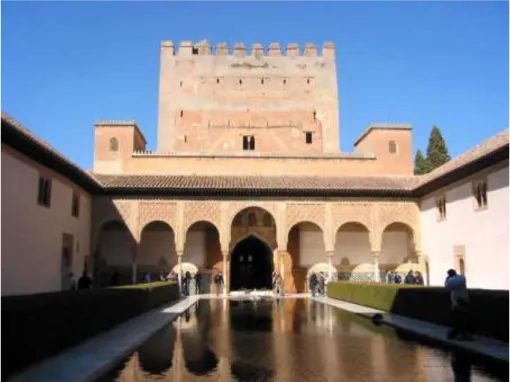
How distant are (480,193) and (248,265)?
1553 centimetres

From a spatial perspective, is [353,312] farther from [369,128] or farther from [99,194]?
[369,128]

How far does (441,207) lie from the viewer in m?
22.4

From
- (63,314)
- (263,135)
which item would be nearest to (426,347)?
(63,314)

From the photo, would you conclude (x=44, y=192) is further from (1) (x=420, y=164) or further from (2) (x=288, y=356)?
(1) (x=420, y=164)

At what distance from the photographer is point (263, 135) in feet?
116

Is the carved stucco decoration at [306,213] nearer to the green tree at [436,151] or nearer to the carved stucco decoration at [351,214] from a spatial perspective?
the carved stucco decoration at [351,214]

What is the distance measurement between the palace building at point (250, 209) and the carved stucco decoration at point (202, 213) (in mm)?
46

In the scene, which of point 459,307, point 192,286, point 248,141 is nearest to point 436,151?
point 248,141

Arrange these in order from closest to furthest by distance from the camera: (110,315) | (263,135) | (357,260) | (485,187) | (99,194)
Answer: (110,315)
(485,187)
(99,194)
(357,260)
(263,135)

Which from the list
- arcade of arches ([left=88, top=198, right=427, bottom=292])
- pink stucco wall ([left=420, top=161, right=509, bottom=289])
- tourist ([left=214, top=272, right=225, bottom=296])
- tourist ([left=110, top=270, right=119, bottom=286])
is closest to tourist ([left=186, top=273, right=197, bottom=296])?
arcade of arches ([left=88, top=198, right=427, bottom=292])

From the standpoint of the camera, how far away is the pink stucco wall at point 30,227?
1428 centimetres

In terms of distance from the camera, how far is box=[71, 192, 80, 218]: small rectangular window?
69.1 feet

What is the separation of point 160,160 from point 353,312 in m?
16.0

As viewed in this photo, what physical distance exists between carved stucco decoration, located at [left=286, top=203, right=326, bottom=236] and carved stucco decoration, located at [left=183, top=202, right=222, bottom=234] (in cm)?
325
